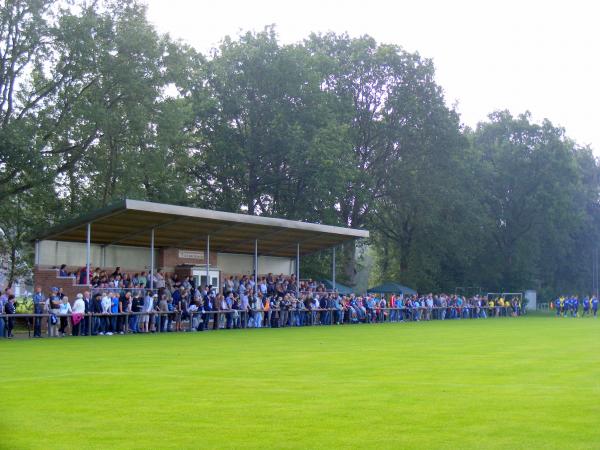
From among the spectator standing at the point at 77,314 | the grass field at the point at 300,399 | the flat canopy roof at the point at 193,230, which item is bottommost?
the grass field at the point at 300,399

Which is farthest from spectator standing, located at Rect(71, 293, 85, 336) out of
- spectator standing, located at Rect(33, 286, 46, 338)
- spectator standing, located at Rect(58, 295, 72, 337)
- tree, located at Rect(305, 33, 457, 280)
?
tree, located at Rect(305, 33, 457, 280)

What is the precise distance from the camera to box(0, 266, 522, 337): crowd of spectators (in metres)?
29.2

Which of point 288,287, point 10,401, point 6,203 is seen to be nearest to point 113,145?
point 6,203

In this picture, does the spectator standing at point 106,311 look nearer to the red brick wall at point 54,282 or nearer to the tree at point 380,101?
the red brick wall at point 54,282

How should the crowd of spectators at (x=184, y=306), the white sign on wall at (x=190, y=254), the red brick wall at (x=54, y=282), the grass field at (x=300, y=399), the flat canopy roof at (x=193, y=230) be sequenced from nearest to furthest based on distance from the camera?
the grass field at (x=300, y=399), the crowd of spectators at (x=184, y=306), the red brick wall at (x=54, y=282), the flat canopy roof at (x=193, y=230), the white sign on wall at (x=190, y=254)

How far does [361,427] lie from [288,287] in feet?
113

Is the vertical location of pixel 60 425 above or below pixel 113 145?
below

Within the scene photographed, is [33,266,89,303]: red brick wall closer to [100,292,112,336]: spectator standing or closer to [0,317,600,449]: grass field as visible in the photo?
[100,292,112,336]: spectator standing

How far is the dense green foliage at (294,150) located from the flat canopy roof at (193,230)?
18.8ft

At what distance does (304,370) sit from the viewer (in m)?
15.4

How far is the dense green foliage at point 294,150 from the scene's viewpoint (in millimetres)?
40844

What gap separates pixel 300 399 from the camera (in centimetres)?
1129

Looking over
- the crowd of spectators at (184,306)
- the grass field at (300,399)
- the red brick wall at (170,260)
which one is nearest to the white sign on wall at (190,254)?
the red brick wall at (170,260)

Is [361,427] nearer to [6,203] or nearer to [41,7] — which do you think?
[41,7]
